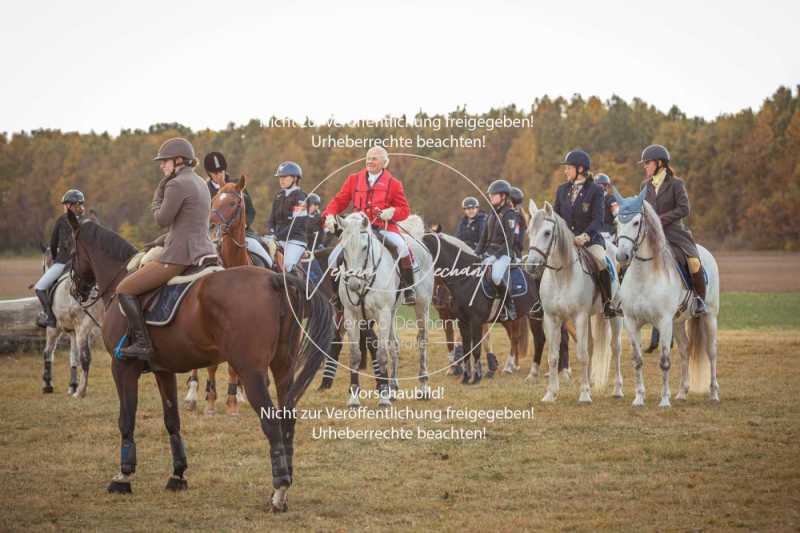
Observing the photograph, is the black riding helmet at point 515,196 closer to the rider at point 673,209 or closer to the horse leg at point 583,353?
the rider at point 673,209

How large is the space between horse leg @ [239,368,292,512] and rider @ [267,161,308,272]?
620 cm

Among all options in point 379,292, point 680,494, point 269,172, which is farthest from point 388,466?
point 269,172

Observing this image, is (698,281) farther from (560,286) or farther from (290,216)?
(290,216)

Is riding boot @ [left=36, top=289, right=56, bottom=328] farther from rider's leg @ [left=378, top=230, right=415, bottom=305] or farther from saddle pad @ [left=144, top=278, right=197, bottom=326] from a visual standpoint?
saddle pad @ [left=144, top=278, right=197, bottom=326]

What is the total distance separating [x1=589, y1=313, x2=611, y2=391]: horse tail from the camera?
13.1 meters

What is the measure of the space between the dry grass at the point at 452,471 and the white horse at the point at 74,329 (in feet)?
2.39

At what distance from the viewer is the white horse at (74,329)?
13.7 meters

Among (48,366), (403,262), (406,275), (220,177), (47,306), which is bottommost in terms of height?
(48,366)

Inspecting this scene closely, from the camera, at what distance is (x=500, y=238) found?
14977mm

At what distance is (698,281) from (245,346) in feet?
22.9

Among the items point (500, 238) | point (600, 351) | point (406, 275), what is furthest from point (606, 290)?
point (406, 275)

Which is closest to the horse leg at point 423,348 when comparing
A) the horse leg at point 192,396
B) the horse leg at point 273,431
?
the horse leg at point 192,396

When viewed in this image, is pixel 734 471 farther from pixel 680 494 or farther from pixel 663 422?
pixel 663 422

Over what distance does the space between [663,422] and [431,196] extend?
18435 mm
